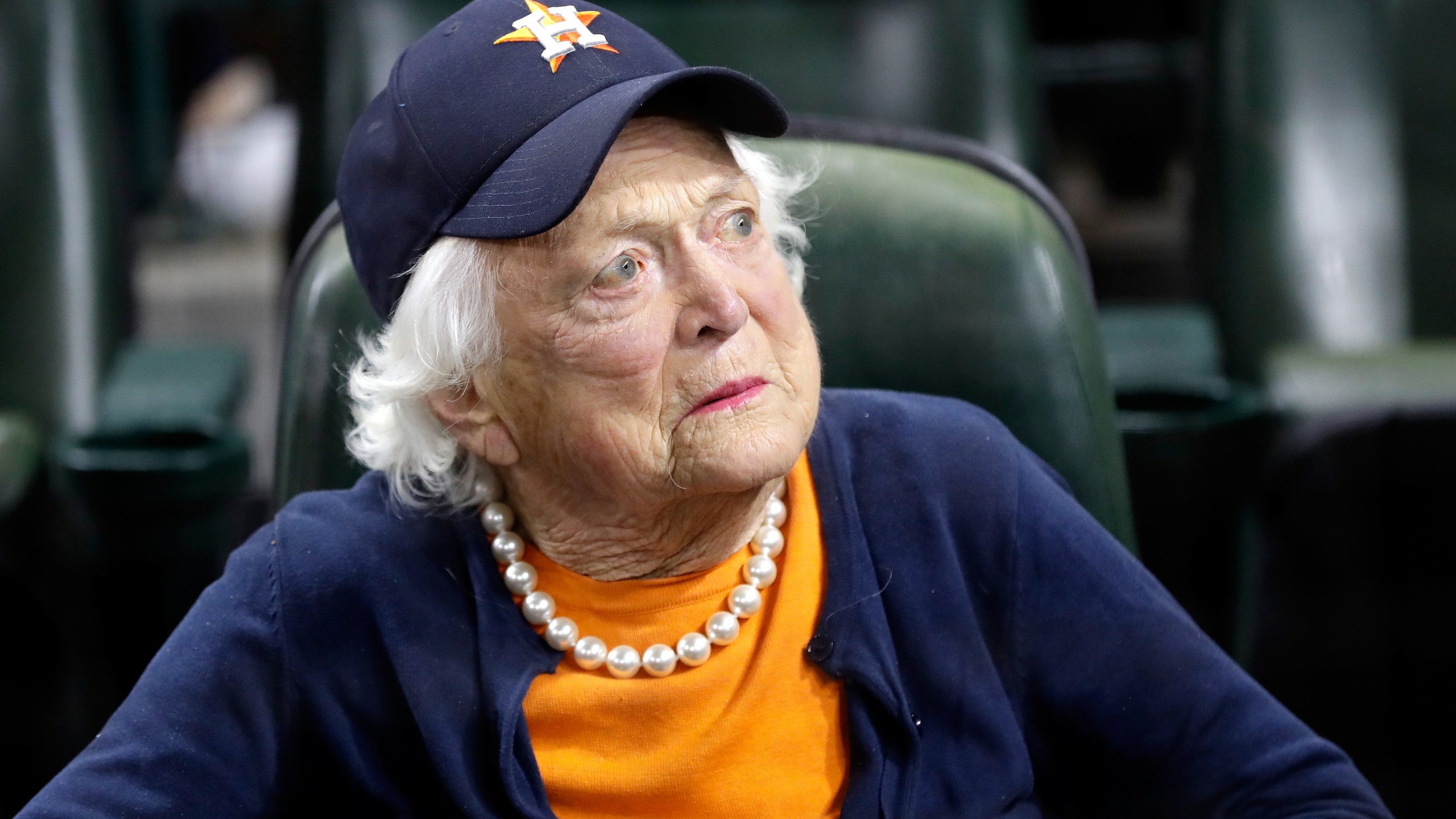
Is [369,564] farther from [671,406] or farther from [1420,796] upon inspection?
[1420,796]

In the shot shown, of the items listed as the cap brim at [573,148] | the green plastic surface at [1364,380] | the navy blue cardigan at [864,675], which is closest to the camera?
the cap brim at [573,148]

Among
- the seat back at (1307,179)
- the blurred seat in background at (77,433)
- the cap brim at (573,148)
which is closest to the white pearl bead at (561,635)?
the cap brim at (573,148)

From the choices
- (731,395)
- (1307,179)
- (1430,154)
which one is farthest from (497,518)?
(1430,154)

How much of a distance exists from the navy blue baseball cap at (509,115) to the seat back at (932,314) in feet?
0.92

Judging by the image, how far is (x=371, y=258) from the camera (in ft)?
3.90

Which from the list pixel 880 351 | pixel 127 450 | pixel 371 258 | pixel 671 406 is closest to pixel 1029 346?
pixel 880 351

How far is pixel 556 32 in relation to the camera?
113 cm

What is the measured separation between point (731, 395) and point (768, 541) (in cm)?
16

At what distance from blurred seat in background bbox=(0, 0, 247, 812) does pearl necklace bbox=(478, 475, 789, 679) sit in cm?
65

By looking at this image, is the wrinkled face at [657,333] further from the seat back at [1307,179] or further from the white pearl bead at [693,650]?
the seat back at [1307,179]

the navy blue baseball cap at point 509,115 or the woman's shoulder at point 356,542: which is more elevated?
the navy blue baseball cap at point 509,115

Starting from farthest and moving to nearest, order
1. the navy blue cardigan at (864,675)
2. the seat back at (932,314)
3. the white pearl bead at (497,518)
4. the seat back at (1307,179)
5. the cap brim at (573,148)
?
the seat back at (1307,179) < the seat back at (932,314) < the white pearl bead at (497,518) < the navy blue cardigan at (864,675) < the cap brim at (573,148)

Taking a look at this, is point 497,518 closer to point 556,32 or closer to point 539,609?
point 539,609

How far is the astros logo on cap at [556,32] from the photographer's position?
3.68 feet
